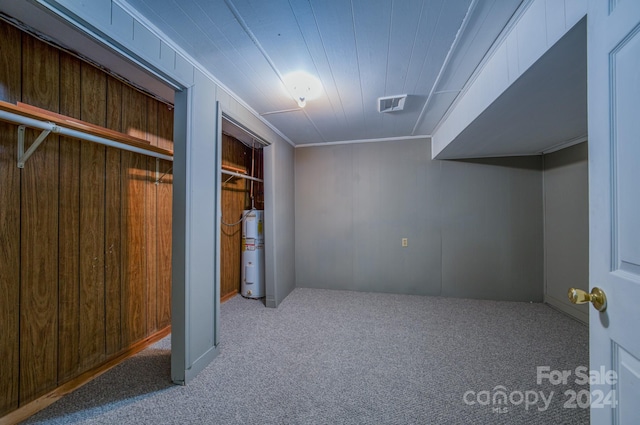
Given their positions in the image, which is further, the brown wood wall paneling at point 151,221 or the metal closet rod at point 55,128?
the brown wood wall paneling at point 151,221

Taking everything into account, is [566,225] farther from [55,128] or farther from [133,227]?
[55,128]

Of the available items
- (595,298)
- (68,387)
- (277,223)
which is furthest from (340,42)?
(68,387)

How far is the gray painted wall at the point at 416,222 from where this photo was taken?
10.4 feet

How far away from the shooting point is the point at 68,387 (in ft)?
5.21

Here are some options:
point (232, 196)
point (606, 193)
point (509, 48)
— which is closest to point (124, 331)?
point (232, 196)

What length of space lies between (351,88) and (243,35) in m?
0.94

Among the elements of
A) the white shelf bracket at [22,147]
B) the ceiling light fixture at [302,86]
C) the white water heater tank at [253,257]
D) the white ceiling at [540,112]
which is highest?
the ceiling light fixture at [302,86]

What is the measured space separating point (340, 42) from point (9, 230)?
214cm

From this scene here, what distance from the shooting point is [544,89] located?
1461 mm

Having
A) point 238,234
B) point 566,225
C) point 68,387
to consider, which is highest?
point 566,225

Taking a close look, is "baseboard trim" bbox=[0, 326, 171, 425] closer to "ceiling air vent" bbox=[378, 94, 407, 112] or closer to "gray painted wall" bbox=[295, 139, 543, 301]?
"gray painted wall" bbox=[295, 139, 543, 301]

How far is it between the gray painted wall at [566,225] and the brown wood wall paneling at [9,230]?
14.4ft

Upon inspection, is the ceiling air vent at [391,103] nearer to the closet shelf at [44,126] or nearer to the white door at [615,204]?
the white door at [615,204]

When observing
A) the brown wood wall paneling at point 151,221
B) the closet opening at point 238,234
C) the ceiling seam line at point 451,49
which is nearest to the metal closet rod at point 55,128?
the brown wood wall paneling at point 151,221
